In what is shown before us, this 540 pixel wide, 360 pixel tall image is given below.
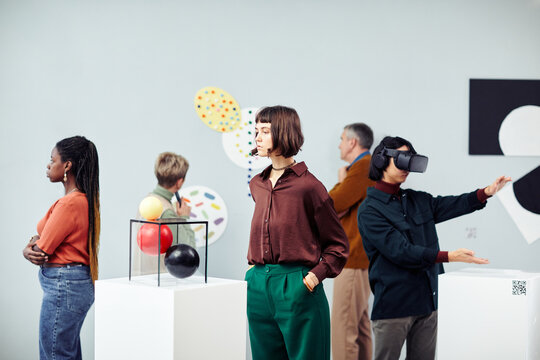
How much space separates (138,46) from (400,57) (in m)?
1.85

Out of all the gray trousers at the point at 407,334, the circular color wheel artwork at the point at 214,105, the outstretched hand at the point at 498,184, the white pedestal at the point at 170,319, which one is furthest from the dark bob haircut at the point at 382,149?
the circular color wheel artwork at the point at 214,105

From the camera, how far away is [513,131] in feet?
14.3

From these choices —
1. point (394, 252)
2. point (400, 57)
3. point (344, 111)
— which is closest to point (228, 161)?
point (344, 111)

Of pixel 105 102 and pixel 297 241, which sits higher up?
pixel 105 102

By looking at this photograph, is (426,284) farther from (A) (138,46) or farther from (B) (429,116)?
(A) (138,46)

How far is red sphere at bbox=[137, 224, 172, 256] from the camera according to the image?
232 centimetres

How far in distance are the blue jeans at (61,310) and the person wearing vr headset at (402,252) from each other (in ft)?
4.80

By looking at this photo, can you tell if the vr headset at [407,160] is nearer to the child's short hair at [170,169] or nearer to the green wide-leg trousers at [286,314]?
the green wide-leg trousers at [286,314]

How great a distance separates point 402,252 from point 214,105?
6.55ft

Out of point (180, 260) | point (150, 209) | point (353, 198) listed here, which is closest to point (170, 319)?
point (180, 260)

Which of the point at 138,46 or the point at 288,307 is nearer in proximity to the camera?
the point at 288,307

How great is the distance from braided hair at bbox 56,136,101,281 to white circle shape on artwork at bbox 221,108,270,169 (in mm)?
1333

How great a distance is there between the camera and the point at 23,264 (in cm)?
436

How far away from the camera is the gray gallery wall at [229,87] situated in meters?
4.34
